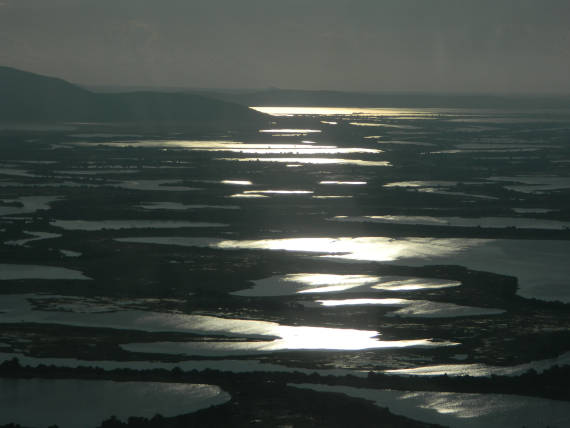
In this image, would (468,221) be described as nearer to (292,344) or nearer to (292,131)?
(292,344)

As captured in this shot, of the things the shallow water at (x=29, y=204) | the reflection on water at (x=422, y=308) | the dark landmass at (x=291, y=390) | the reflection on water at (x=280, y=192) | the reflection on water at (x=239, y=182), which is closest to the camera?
the dark landmass at (x=291, y=390)

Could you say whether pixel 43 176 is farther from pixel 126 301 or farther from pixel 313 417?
pixel 313 417

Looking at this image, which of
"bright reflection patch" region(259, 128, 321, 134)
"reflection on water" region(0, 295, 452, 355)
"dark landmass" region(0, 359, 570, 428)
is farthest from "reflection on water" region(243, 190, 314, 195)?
"bright reflection patch" region(259, 128, 321, 134)

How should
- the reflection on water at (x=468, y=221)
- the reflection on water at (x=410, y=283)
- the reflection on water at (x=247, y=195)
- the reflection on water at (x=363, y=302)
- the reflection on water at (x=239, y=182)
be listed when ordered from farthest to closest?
1. the reflection on water at (x=239, y=182)
2. the reflection on water at (x=247, y=195)
3. the reflection on water at (x=468, y=221)
4. the reflection on water at (x=410, y=283)
5. the reflection on water at (x=363, y=302)

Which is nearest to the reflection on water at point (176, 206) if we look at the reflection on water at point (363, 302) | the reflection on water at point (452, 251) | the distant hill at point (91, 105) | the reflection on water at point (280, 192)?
the reflection on water at point (280, 192)

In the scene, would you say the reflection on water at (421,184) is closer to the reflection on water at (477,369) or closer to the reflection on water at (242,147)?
the reflection on water at (242,147)

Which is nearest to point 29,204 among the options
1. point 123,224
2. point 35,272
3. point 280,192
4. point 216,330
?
point 123,224
